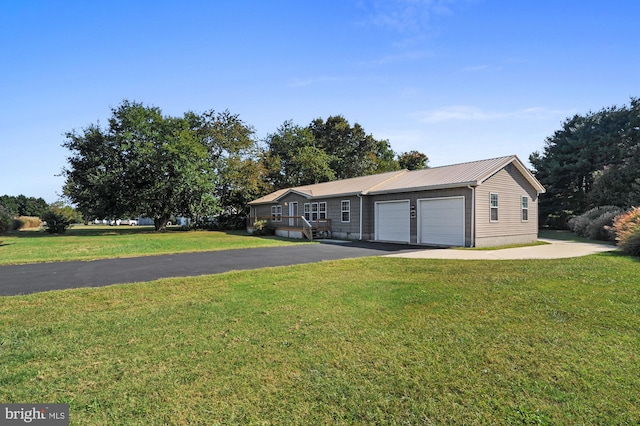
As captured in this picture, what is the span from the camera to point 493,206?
14734 mm

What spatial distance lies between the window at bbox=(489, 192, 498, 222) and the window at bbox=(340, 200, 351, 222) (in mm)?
7519

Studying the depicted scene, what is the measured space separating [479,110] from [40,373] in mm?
15271

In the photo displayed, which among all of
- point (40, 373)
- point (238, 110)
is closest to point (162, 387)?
point (40, 373)

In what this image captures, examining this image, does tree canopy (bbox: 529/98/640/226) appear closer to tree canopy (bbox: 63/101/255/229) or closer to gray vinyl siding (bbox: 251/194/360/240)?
gray vinyl siding (bbox: 251/194/360/240)

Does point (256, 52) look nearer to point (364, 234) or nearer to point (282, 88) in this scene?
point (282, 88)

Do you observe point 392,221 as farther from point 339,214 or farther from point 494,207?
point 494,207

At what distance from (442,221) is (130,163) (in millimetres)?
23535

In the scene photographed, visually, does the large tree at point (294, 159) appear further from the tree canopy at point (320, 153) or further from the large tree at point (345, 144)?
the large tree at point (345, 144)

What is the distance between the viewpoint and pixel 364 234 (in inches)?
719

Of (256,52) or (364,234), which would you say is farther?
(364,234)

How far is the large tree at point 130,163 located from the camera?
26.2 meters

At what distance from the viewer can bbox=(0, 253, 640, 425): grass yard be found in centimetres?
257

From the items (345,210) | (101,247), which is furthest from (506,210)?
(101,247)

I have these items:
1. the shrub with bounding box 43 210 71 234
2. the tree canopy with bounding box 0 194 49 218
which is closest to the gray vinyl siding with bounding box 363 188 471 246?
the shrub with bounding box 43 210 71 234
